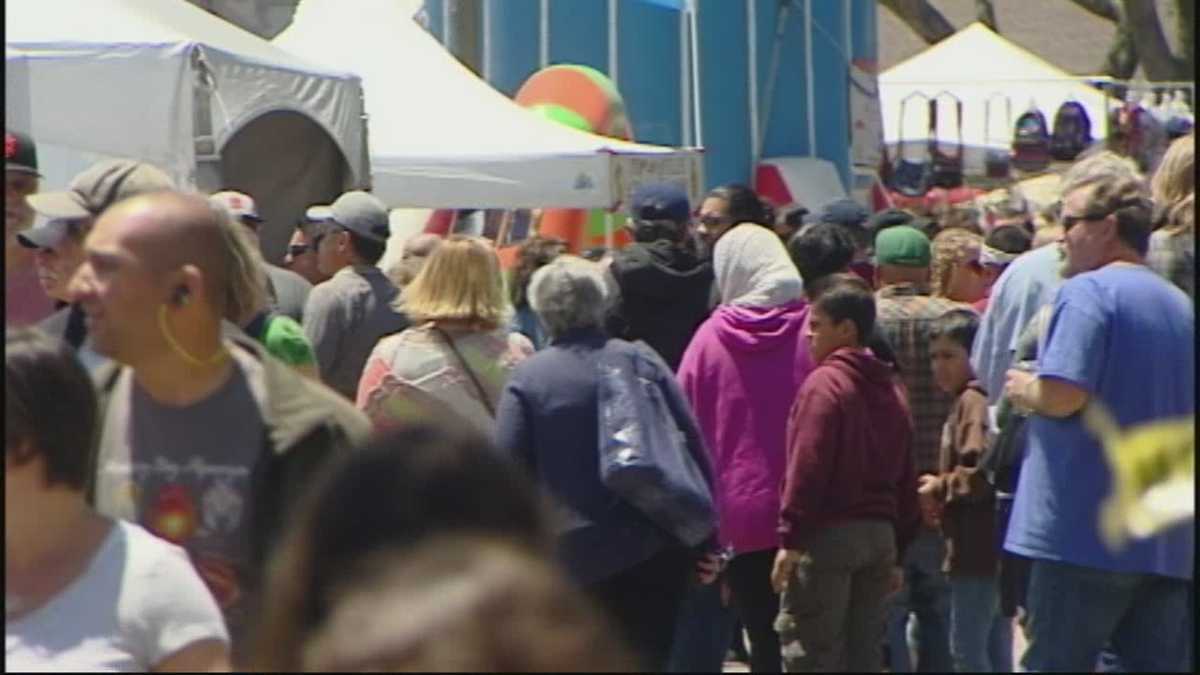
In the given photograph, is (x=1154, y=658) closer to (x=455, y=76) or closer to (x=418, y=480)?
(x=418, y=480)

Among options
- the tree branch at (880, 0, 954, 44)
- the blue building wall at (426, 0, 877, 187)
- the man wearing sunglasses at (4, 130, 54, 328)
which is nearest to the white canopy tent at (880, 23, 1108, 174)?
the blue building wall at (426, 0, 877, 187)

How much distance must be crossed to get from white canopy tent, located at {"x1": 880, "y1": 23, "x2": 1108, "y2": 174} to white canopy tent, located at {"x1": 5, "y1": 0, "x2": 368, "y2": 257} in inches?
568

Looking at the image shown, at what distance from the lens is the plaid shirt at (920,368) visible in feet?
25.6

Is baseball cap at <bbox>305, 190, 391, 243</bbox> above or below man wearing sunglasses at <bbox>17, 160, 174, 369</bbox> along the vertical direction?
below

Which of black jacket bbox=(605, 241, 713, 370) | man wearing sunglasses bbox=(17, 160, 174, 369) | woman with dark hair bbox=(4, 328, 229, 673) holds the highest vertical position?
man wearing sunglasses bbox=(17, 160, 174, 369)

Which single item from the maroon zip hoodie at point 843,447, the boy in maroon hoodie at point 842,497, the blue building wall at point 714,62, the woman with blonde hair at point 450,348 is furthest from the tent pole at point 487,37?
the woman with blonde hair at point 450,348

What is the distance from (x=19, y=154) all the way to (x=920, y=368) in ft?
10.2

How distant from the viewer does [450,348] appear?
6.41 metres

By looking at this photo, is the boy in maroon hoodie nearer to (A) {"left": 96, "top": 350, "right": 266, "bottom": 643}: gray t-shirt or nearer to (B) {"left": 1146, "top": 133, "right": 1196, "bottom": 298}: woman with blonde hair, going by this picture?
(B) {"left": 1146, "top": 133, "right": 1196, "bottom": 298}: woman with blonde hair

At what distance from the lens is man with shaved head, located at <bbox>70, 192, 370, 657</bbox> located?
3.69 m

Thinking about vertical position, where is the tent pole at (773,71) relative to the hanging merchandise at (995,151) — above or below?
above

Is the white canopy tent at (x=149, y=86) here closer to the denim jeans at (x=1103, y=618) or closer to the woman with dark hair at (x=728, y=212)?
the woman with dark hair at (x=728, y=212)

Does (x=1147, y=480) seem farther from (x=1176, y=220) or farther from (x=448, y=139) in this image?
(x=448, y=139)

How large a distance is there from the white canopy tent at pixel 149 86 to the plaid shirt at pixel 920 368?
252cm
